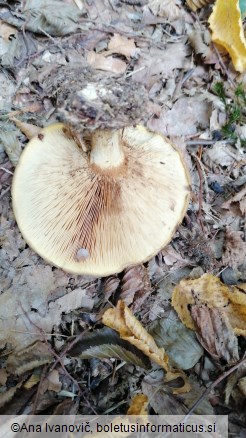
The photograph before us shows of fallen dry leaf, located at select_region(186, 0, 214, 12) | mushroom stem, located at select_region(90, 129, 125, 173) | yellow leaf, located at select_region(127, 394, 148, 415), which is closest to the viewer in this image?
mushroom stem, located at select_region(90, 129, 125, 173)

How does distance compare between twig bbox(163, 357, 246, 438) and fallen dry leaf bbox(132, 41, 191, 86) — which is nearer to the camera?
twig bbox(163, 357, 246, 438)

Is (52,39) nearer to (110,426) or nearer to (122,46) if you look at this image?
(122,46)

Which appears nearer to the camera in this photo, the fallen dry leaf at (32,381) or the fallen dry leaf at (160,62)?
the fallen dry leaf at (32,381)

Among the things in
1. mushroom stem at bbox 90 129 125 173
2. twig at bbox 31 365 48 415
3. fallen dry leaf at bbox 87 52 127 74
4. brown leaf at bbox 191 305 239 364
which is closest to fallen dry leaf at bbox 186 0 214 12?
fallen dry leaf at bbox 87 52 127 74

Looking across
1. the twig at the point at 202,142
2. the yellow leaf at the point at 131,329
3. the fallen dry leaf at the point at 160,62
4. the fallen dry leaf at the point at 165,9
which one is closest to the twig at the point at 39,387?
the yellow leaf at the point at 131,329

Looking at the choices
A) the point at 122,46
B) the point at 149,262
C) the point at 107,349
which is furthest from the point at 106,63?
the point at 107,349

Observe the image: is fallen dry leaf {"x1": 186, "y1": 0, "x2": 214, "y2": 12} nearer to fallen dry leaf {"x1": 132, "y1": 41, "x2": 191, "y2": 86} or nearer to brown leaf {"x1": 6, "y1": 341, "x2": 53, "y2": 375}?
fallen dry leaf {"x1": 132, "y1": 41, "x2": 191, "y2": 86}

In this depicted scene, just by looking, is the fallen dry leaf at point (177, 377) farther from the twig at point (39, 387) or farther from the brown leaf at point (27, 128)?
the brown leaf at point (27, 128)
